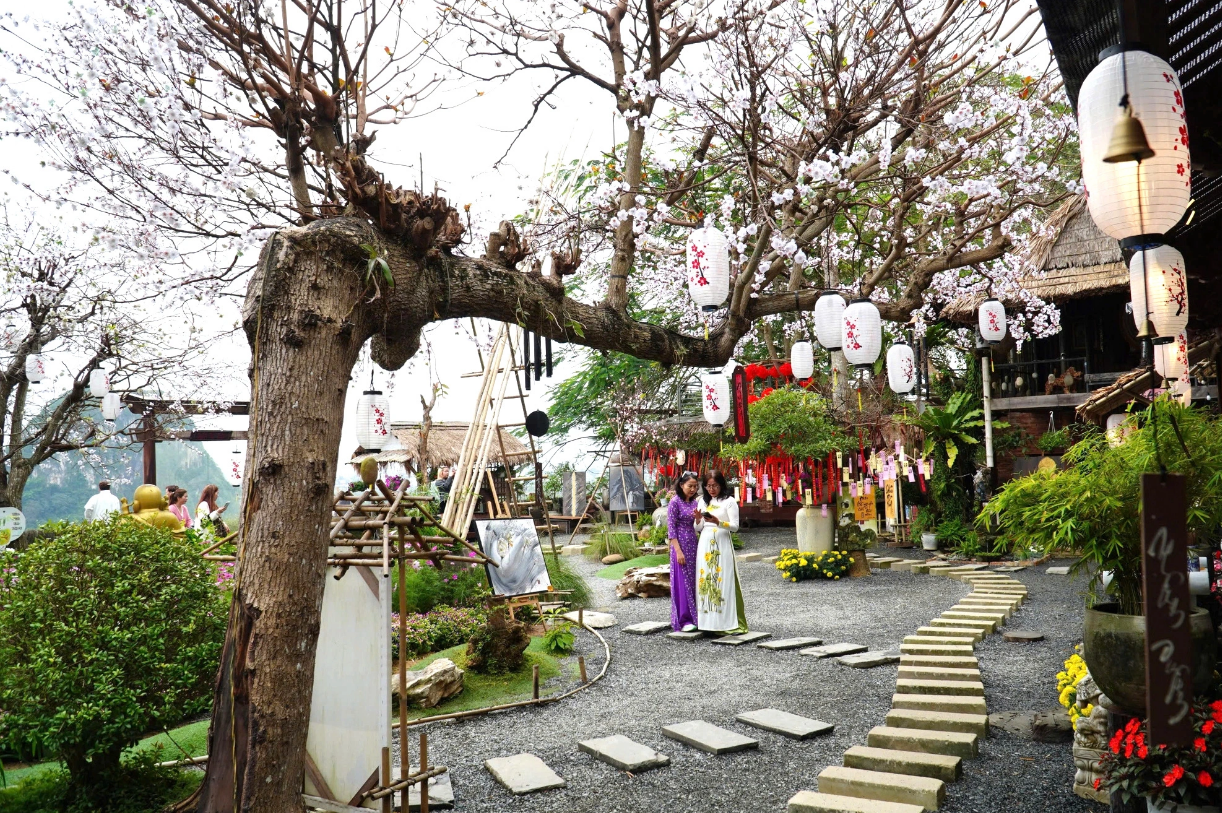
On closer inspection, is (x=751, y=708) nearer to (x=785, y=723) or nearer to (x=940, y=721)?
(x=785, y=723)

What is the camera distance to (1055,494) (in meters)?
4.11

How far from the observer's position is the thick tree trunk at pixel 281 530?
127 inches

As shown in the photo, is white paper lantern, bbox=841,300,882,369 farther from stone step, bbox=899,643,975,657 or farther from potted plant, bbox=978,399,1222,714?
potted plant, bbox=978,399,1222,714

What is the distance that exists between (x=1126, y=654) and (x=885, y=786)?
4.55ft

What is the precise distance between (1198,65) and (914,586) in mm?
9378

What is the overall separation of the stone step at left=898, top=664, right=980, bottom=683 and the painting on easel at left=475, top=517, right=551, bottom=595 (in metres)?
4.13

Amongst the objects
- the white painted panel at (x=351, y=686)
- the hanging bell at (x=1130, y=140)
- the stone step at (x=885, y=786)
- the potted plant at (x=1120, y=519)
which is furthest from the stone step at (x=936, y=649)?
the hanging bell at (x=1130, y=140)

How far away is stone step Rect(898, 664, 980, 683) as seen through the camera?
6.02 meters

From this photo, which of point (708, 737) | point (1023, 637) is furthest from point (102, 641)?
point (1023, 637)

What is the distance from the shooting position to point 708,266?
21.6 feet

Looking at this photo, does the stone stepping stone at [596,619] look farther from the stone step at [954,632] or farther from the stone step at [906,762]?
the stone step at [906,762]

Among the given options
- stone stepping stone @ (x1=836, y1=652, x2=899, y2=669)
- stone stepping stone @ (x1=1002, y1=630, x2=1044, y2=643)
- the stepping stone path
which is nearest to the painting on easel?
the stepping stone path

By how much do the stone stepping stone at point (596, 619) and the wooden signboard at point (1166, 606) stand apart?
305 inches

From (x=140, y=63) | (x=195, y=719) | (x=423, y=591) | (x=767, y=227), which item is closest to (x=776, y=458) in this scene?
(x=423, y=591)
